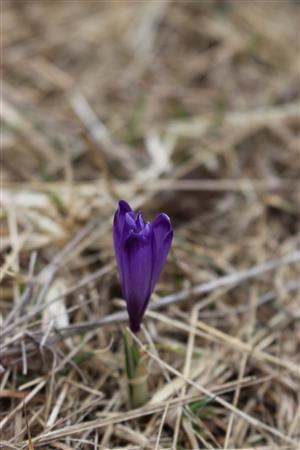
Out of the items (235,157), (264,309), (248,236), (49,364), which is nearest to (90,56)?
(235,157)

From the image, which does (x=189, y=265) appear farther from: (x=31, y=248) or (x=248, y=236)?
(x=31, y=248)

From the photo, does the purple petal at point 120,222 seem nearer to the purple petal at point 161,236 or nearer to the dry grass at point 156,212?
the purple petal at point 161,236

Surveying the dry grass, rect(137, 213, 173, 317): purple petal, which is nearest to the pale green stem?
the dry grass

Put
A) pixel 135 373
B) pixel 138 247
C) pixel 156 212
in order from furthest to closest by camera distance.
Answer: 1. pixel 156 212
2. pixel 135 373
3. pixel 138 247

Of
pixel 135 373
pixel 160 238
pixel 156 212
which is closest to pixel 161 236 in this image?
pixel 160 238

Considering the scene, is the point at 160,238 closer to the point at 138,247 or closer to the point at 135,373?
the point at 138,247

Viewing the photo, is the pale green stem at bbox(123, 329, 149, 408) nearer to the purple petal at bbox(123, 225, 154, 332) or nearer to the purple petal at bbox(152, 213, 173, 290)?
the purple petal at bbox(123, 225, 154, 332)

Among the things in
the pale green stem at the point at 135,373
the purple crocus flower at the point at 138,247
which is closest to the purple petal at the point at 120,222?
the purple crocus flower at the point at 138,247
